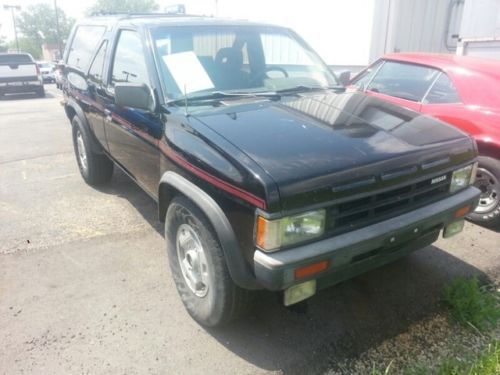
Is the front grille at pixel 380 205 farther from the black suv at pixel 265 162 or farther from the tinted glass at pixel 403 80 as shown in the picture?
the tinted glass at pixel 403 80

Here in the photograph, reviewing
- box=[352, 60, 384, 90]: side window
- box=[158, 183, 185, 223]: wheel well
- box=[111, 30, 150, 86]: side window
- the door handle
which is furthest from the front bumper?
box=[352, 60, 384, 90]: side window

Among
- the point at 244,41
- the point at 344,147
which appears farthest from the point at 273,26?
the point at 344,147

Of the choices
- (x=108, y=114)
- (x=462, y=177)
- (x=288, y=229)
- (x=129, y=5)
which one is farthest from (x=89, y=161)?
(x=129, y=5)

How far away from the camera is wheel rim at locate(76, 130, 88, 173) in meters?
5.20

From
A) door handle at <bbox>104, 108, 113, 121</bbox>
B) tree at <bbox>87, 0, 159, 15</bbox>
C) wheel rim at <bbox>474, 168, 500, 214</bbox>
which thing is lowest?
wheel rim at <bbox>474, 168, 500, 214</bbox>

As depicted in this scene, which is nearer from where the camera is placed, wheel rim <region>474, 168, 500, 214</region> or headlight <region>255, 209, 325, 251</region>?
headlight <region>255, 209, 325, 251</region>

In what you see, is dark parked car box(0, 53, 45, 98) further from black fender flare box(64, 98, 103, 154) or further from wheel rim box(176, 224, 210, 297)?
wheel rim box(176, 224, 210, 297)

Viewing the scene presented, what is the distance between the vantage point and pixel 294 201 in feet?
6.81

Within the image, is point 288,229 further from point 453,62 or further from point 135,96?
point 453,62

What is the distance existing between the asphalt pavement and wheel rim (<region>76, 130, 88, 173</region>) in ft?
2.66

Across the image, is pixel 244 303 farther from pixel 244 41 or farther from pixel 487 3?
pixel 487 3

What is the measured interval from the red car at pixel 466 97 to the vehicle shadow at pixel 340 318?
1037 millimetres

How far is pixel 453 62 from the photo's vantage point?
4492mm

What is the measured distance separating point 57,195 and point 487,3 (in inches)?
280
